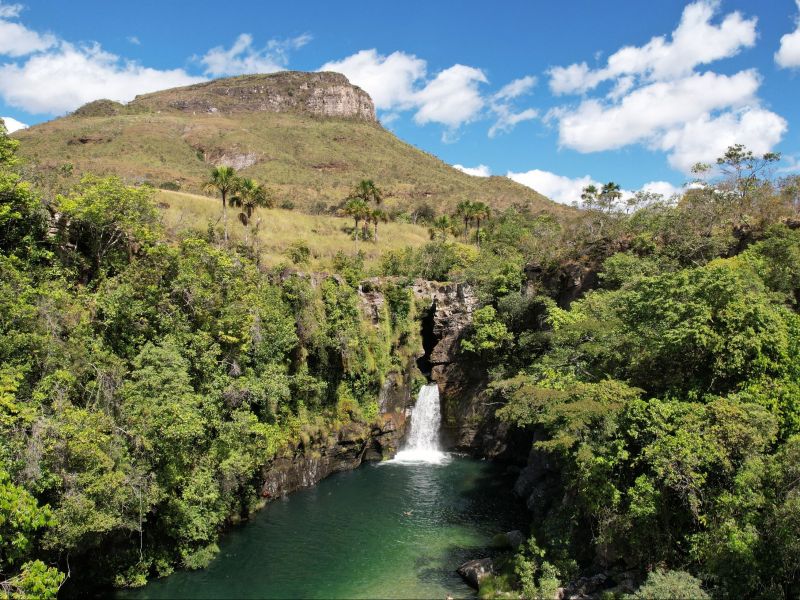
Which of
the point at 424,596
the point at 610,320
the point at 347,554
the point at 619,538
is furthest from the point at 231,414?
the point at 610,320

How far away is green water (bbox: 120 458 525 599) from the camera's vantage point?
22.0 metres

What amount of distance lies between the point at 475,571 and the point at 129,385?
56.0ft

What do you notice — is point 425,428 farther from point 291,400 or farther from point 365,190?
point 365,190

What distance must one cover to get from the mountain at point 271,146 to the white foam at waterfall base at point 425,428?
46.9 metres

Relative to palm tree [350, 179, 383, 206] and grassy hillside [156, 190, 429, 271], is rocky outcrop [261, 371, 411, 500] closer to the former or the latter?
grassy hillside [156, 190, 429, 271]

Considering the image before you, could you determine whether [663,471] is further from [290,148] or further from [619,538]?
[290,148]

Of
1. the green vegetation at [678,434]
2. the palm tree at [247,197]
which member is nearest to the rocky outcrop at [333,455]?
the green vegetation at [678,434]

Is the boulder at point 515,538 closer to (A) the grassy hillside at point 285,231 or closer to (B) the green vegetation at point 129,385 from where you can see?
(B) the green vegetation at point 129,385

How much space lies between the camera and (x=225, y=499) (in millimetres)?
26203

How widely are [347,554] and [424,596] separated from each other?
5023mm

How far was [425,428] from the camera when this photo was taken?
44.2 m

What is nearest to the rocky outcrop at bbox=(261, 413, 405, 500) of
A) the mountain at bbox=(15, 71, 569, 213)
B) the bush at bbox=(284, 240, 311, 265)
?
the bush at bbox=(284, 240, 311, 265)

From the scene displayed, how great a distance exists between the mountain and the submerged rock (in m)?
66.5

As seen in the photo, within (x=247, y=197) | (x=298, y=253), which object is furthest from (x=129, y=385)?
(x=247, y=197)
